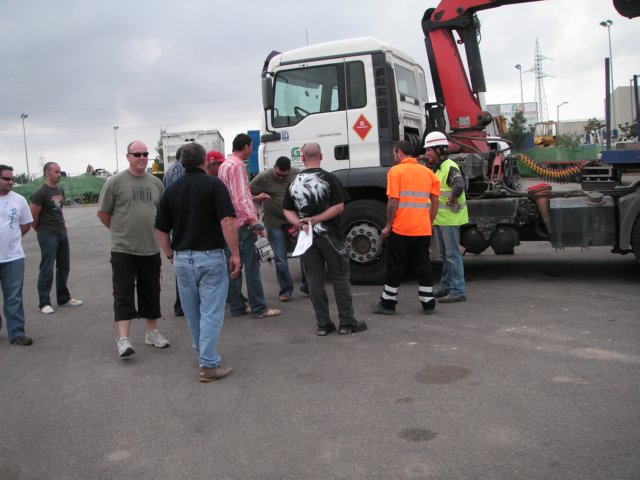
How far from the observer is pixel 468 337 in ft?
18.3

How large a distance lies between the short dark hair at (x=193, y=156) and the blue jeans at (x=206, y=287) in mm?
679

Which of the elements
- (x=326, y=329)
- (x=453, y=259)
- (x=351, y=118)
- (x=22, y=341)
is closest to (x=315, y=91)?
(x=351, y=118)

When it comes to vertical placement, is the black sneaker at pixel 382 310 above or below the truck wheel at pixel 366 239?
below

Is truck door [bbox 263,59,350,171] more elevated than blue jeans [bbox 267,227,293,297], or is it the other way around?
truck door [bbox 263,59,350,171]

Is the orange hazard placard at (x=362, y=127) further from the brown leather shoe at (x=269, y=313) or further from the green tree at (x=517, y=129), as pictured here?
the green tree at (x=517, y=129)

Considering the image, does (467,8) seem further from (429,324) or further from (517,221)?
(429,324)

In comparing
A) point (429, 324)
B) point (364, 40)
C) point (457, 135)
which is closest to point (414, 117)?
point (457, 135)

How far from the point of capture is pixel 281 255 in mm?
7594

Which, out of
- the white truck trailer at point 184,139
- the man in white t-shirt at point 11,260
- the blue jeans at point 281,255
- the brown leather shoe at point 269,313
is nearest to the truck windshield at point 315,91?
the blue jeans at point 281,255

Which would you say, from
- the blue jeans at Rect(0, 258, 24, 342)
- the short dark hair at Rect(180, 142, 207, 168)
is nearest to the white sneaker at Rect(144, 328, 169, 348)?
the blue jeans at Rect(0, 258, 24, 342)

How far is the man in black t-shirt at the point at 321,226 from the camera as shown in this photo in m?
5.83

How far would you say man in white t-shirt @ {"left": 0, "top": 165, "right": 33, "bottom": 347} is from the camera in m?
6.15

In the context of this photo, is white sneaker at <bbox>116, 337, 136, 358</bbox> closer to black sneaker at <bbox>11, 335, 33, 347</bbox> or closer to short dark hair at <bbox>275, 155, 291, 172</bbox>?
black sneaker at <bbox>11, 335, 33, 347</bbox>

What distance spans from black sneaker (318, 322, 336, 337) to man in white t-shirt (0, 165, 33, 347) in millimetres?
2844
